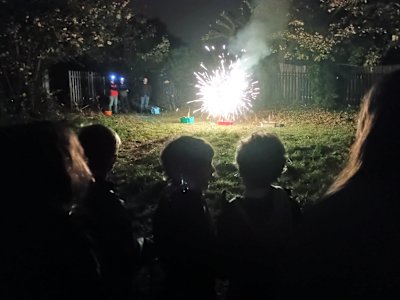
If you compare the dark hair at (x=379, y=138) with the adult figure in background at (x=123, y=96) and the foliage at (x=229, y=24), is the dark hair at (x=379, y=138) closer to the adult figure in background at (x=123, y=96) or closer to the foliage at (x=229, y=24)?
the adult figure in background at (x=123, y=96)

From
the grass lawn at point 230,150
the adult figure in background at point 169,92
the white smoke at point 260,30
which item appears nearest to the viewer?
the grass lawn at point 230,150

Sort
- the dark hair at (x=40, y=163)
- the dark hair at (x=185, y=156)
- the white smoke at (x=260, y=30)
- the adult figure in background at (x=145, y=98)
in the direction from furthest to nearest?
the white smoke at (x=260, y=30)
the adult figure in background at (x=145, y=98)
the dark hair at (x=185, y=156)
the dark hair at (x=40, y=163)

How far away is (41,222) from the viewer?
1.92 m

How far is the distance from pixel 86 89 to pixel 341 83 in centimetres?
1263

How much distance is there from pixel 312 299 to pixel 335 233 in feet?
0.71

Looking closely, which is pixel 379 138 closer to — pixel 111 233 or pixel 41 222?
pixel 41 222

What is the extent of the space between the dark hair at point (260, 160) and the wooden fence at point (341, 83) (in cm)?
2113

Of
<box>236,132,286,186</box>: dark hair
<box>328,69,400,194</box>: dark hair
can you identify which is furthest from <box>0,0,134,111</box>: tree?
<box>328,69,400,194</box>: dark hair

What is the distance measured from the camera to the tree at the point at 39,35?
14.1m

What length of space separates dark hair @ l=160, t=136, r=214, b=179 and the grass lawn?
0.77 meters

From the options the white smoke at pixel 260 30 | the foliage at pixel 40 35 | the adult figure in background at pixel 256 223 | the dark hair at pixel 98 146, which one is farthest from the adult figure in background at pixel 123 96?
the adult figure in background at pixel 256 223

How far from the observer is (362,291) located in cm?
139

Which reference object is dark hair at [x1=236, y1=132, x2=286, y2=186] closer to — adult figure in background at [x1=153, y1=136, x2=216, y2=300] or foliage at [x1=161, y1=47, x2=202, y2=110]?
adult figure in background at [x1=153, y1=136, x2=216, y2=300]

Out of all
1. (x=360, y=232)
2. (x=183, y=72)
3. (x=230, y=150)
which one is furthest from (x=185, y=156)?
(x=183, y=72)
